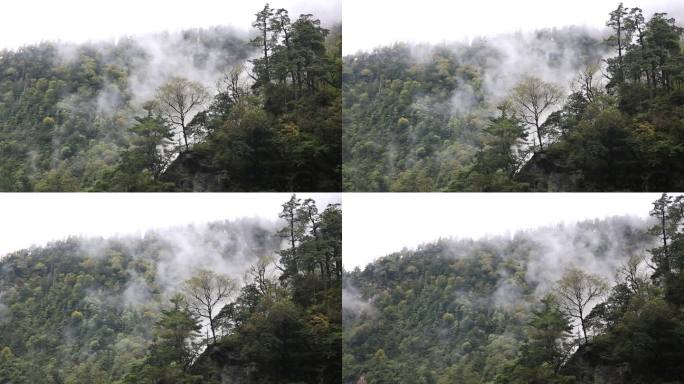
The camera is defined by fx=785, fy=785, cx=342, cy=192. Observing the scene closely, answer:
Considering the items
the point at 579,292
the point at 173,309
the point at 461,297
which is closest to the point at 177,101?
the point at 173,309

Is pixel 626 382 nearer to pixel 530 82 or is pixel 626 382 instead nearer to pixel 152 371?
pixel 530 82

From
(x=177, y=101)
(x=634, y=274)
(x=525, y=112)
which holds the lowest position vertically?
(x=634, y=274)

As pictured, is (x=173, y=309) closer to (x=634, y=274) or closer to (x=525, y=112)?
(x=525, y=112)

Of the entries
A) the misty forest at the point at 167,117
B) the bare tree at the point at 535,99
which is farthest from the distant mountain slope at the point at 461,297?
the misty forest at the point at 167,117

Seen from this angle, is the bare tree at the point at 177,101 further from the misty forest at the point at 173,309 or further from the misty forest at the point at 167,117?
the misty forest at the point at 173,309

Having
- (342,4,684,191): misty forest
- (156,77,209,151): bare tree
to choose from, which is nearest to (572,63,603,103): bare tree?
(342,4,684,191): misty forest

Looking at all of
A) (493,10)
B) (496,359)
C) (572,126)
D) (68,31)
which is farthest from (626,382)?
(68,31)
